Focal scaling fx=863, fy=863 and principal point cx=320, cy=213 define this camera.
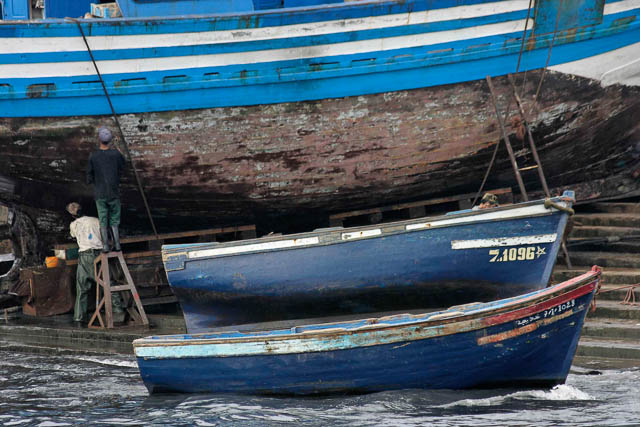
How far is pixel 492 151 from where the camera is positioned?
382 inches

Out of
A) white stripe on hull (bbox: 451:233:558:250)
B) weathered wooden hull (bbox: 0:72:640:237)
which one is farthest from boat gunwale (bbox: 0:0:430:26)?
white stripe on hull (bbox: 451:233:558:250)

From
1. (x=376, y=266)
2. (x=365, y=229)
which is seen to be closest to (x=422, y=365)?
(x=376, y=266)

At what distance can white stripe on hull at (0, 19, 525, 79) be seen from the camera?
8867mm

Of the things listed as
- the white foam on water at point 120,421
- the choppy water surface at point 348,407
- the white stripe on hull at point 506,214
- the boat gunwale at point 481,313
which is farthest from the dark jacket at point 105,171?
the white stripe on hull at point 506,214

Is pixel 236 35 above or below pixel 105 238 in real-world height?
above

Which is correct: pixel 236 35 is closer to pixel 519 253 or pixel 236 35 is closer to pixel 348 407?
pixel 519 253

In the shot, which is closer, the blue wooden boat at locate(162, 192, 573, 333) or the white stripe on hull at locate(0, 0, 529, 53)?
the blue wooden boat at locate(162, 192, 573, 333)

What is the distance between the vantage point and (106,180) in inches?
354

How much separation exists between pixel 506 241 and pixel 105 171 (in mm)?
4196

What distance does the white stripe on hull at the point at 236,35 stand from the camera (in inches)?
346

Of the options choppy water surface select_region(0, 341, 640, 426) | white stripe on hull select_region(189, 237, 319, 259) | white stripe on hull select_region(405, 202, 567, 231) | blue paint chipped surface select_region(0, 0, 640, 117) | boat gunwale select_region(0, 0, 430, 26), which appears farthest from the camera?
blue paint chipped surface select_region(0, 0, 640, 117)

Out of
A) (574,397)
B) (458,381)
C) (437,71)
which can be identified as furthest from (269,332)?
(437,71)

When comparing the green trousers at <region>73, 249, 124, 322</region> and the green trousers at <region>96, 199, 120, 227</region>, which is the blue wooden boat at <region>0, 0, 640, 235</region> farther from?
the green trousers at <region>73, 249, 124, 322</region>

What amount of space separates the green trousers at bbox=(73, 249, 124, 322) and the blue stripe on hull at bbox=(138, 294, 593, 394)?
256cm
